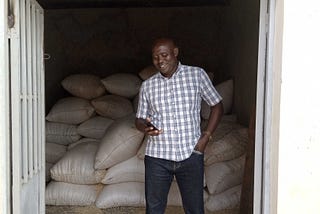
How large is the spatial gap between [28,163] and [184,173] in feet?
2.97

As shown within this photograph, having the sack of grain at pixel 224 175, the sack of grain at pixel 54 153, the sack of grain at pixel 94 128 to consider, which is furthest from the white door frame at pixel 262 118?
the sack of grain at pixel 94 128

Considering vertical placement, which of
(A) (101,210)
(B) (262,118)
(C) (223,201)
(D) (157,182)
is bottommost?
(A) (101,210)

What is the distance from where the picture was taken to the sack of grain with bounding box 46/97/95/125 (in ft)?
13.8

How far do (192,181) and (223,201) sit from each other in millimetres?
784

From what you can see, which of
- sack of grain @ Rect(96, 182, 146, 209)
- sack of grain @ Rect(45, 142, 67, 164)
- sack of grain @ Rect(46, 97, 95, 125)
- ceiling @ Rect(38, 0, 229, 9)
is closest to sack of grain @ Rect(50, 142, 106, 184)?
sack of grain @ Rect(96, 182, 146, 209)

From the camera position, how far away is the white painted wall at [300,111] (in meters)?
1.90

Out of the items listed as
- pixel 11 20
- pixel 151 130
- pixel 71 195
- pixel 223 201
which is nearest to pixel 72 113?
pixel 71 195

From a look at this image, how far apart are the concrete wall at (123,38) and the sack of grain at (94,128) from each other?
1.18 metres

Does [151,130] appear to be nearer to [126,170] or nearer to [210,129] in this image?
[210,129]

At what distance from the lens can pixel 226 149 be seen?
10.7 ft

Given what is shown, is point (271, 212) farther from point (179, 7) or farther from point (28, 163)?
point (179, 7)

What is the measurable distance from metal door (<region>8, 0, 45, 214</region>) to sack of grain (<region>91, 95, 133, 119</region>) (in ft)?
5.25

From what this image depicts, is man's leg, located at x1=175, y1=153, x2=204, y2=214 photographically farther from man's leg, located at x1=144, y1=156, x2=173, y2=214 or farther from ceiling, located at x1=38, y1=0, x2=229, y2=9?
ceiling, located at x1=38, y1=0, x2=229, y2=9

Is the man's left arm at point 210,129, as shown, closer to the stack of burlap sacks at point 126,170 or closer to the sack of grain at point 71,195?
the stack of burlap sacks at point 126,170
